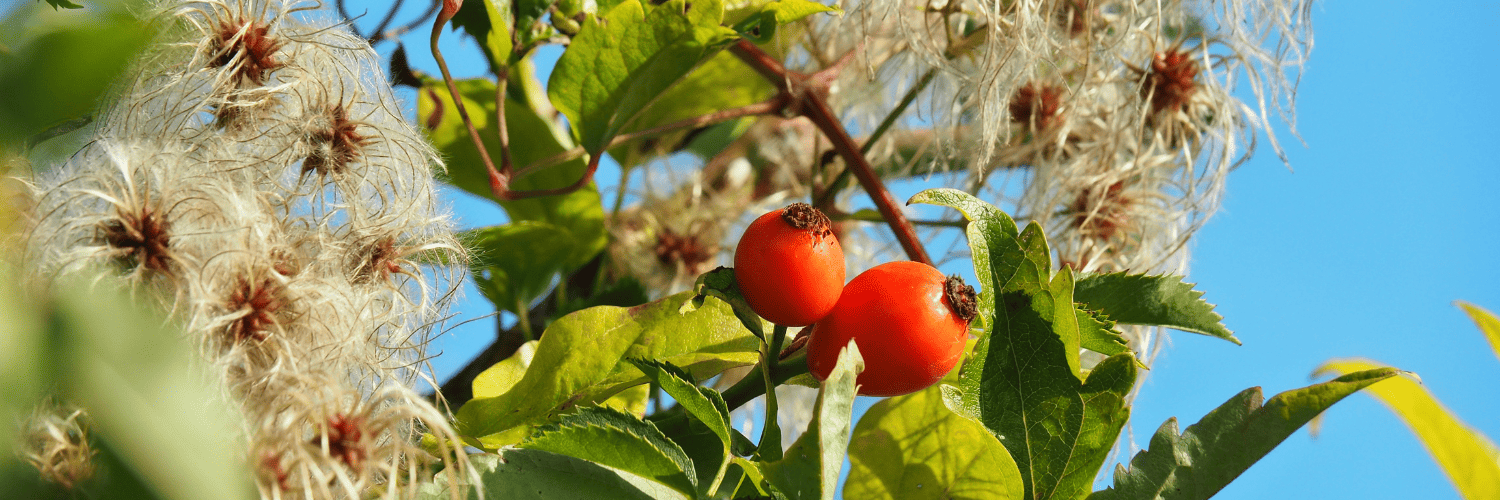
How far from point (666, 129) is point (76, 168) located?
0.55m

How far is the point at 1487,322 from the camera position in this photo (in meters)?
0.93

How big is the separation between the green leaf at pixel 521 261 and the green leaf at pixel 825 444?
2.07 ft

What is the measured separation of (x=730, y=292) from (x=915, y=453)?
0.22 m

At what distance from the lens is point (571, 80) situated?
36.1 inches

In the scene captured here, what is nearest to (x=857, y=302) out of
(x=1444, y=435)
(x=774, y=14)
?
(x=774, y=14)

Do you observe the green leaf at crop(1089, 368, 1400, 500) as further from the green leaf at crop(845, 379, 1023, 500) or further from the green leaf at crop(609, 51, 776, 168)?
the green leaf at crop(609, 51, 776, 168)

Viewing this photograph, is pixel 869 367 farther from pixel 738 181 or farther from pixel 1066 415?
pixel 738 181

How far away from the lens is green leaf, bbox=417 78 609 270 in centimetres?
119

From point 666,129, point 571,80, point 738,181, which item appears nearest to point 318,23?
point 571,80

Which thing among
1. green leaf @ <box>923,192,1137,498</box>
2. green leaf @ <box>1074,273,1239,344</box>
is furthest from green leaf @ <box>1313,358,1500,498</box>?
green leaf @ <box>923,192,1137,498</box>

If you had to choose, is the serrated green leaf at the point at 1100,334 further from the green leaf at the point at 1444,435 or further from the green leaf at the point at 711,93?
Answer: the green leaf at the point at 711,93

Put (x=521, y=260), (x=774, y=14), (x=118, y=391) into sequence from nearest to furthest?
(x=118, y=391)
(x=774, y=14)
(x=521, y=260)

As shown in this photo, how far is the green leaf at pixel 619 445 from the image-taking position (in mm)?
611

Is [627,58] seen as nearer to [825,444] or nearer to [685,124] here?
[685,124]
